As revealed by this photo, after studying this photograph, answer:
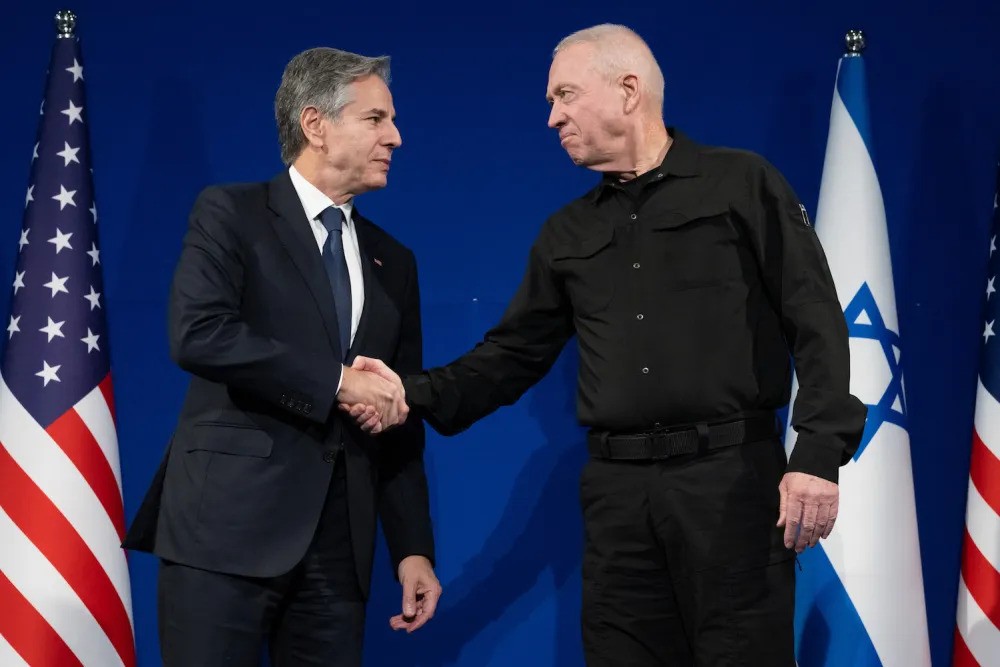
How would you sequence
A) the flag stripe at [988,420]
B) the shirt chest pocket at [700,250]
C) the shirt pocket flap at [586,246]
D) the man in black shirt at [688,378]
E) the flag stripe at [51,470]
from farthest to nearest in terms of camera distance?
the flag stripe at [988,420], the flag stripe at [51,470], the shirt pocket flap at [586,246], the shirt chest pocket at [700,250], the man in black shirt at [688,378]

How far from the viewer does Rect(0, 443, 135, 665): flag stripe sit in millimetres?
3160

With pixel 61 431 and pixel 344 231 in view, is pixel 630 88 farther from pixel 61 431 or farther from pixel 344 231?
pixel 61 431

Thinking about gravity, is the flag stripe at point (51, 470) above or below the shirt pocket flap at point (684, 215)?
below

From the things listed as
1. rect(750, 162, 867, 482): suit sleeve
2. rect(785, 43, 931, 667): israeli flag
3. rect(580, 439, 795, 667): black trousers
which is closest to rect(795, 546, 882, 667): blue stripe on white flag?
rect(785, 43, 931, 667): israeli flag

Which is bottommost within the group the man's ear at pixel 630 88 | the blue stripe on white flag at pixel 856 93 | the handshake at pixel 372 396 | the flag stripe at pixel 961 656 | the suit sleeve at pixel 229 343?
the flag stripe at pixel 961 656

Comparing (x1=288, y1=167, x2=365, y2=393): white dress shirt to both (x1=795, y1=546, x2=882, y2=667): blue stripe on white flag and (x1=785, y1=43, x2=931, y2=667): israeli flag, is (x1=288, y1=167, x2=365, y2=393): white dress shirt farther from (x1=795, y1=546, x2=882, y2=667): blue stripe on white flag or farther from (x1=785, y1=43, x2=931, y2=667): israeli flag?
(x1=795, y1=546, x2=882, y2=667): blue stripe on white flag

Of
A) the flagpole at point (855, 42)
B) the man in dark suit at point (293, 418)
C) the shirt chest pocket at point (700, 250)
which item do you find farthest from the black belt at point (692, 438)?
the flagpole at point (855, 42)

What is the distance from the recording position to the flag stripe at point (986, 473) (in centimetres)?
329

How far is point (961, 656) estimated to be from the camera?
329 cm

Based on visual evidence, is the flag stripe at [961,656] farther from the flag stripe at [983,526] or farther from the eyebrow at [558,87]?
the eyebrow at [558,87]

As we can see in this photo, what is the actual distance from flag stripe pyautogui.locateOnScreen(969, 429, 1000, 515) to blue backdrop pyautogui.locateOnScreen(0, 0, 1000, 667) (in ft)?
0.84

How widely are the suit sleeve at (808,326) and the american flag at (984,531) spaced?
1236mm

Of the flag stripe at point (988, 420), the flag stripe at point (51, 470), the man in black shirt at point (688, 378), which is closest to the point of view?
the man in black shirt at point (688, 378)

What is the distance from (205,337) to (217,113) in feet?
4.85
